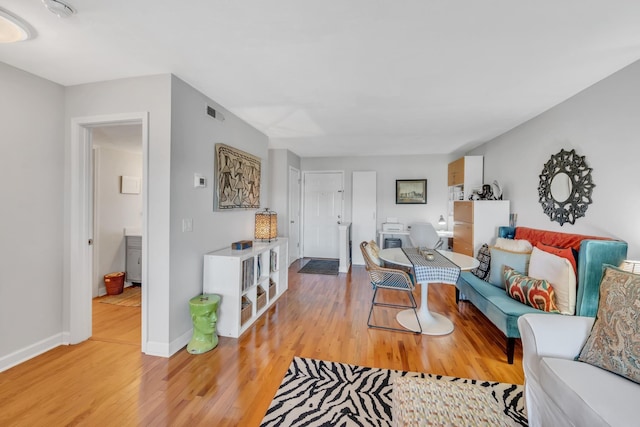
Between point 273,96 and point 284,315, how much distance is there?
238 centimetres

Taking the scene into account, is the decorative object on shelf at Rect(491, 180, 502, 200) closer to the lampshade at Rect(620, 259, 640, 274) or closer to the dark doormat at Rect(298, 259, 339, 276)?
the lampshade at Rect(620, 259, 640, 274)

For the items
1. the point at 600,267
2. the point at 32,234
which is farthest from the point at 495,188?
the point at 32,234

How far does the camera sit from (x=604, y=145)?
7.11 ft

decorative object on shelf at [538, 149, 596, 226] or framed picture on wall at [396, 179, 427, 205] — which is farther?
framed picture on wall at [396, 179, 427, 205]

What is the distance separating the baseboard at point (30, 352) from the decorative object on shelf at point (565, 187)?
4898 mm

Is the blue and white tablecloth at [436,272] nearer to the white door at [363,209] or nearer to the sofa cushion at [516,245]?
the sofa cushion at [516,245]

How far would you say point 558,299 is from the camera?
208 centimetres

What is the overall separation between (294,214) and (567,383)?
4.73m

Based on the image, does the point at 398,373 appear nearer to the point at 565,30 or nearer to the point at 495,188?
the point at 565,30

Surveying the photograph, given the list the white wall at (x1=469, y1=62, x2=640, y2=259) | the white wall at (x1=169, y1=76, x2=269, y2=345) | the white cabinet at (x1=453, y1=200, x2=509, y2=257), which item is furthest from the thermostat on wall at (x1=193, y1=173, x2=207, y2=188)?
the white wall at (x1=469, y1=62, x2=640, y2=259)

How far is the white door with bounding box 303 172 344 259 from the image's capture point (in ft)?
18.6

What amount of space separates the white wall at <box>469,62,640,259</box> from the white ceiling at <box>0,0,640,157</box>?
144 millimetres

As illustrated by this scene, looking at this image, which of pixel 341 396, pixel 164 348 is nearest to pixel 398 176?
pixel 341 396

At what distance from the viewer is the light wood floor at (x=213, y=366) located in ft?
5.07
